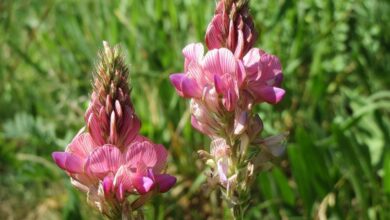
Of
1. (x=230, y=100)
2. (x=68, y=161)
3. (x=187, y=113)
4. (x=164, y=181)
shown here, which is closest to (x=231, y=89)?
(x=230, y=100)

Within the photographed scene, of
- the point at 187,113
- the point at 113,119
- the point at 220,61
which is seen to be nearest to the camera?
the point at 113,119

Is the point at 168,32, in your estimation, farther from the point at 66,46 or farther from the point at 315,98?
the point at 315,98

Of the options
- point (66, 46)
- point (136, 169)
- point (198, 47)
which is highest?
point (66, 46)

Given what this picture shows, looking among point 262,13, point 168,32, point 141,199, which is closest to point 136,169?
point 141,199

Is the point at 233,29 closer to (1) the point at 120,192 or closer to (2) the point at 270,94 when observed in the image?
(2) the point at 270,94

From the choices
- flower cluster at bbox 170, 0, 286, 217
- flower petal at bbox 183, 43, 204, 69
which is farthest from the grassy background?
flower petal at bbox 183, 43, 204, 69
